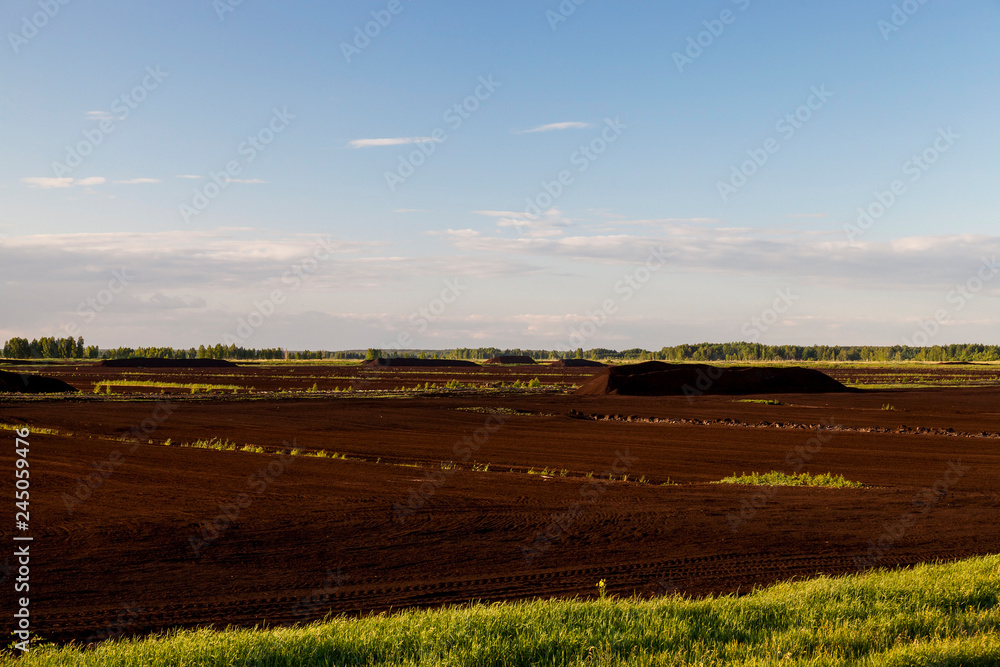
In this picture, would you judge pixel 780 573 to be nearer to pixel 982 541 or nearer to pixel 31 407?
pixel 982 541

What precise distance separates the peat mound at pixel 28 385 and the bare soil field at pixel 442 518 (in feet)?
94.5

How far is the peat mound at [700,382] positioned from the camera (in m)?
60.9

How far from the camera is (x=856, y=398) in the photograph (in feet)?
177

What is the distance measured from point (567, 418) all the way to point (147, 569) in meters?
30.4

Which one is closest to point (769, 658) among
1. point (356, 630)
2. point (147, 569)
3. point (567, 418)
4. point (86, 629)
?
point (356, 630)

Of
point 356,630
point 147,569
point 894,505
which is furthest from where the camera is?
point 894,505

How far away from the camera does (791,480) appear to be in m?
18.6

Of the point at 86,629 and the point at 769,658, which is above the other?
the point at 769,658

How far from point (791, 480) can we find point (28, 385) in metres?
55.2

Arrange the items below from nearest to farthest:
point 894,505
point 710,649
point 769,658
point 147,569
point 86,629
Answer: point 769,658, point 710,649, point 86,629, point 147,569, point 894,505
